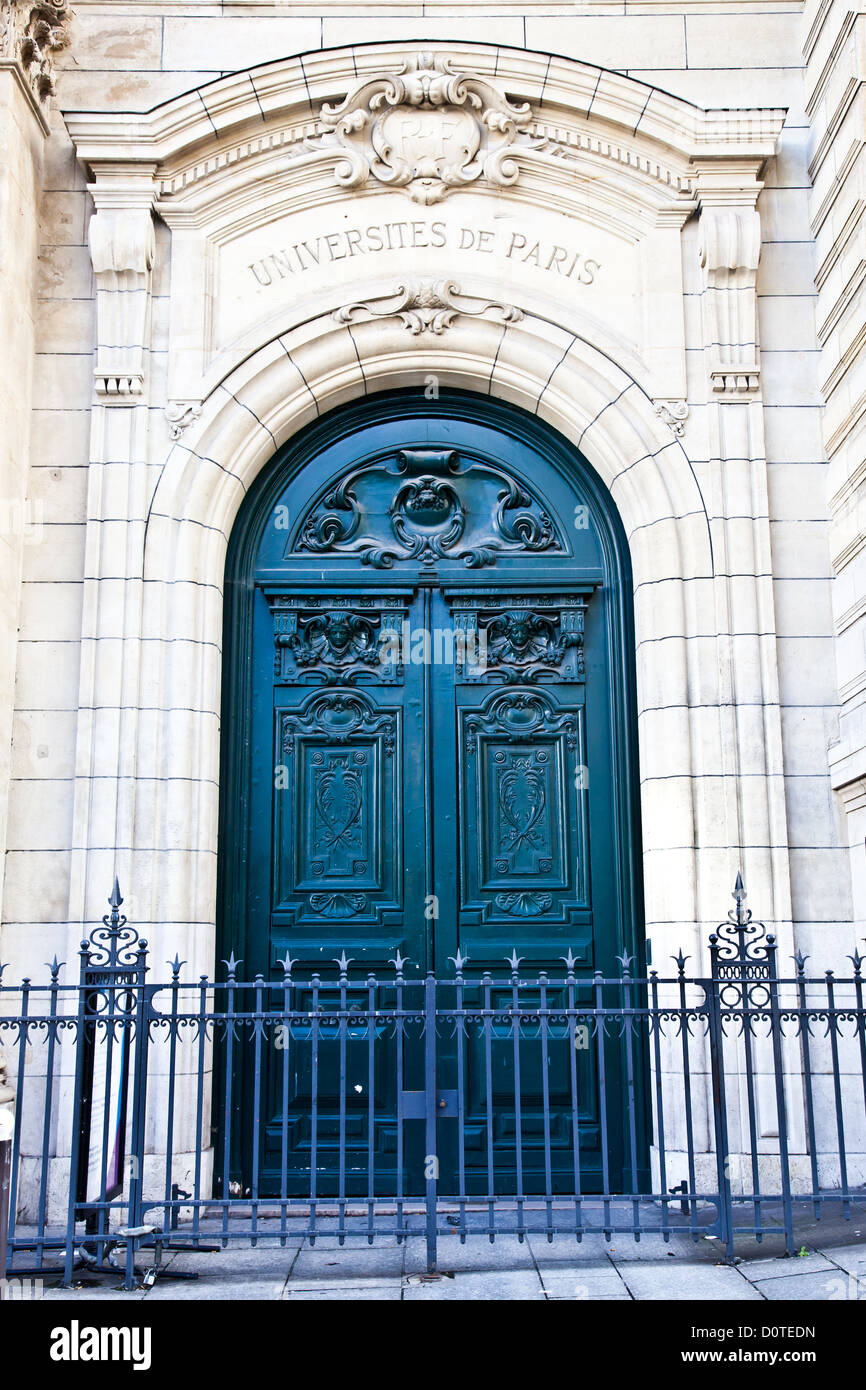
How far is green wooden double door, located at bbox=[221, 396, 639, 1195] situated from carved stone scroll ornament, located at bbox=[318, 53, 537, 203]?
1.49 m

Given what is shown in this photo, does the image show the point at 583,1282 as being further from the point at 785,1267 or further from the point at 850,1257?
the point at 850,1257

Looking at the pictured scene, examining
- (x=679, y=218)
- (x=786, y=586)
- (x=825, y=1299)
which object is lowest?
(x=825, y=1299)

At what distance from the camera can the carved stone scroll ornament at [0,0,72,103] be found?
7453 mm

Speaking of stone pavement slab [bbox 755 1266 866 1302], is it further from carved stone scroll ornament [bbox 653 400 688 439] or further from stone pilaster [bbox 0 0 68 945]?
carved stone scroll ornament [bbox 653 400 688 439]

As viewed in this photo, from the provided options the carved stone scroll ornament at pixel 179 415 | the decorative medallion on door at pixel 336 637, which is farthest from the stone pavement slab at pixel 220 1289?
the carved stone scroll ornament at pixel 179 415

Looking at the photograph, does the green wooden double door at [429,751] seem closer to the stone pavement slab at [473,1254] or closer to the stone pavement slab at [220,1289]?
the stone pavement slab at [473,1254]

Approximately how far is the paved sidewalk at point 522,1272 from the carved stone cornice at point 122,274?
5.17 m

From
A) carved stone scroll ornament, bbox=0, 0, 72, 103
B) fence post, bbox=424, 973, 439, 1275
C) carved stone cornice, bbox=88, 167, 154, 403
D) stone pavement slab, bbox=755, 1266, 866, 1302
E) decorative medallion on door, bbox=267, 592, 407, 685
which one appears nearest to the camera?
stone pavement slab, bbox=755, 1266, 866, 1302

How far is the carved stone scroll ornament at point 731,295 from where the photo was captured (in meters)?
7.77

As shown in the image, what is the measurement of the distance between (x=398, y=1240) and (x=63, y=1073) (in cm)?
233

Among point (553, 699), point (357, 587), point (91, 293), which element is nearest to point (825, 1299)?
point (553, 699)

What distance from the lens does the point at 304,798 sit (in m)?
7.76

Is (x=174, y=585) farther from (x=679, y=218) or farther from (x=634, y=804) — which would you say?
(x=679, y=218)

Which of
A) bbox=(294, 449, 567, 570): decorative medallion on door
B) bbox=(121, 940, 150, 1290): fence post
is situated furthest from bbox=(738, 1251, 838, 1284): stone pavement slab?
bbox=(294, 449, 567, 570): decorative medallion on door
